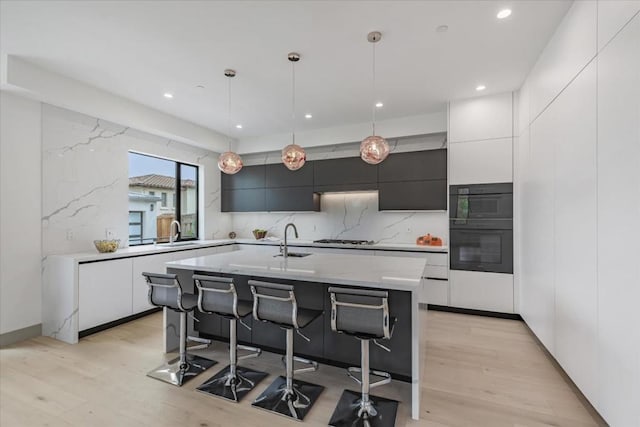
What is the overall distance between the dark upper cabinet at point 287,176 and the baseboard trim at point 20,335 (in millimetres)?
3681

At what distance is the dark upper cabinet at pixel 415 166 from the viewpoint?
14.1 ft

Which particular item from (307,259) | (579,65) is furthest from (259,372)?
(579,65)

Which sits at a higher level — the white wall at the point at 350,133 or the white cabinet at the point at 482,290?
the white wall at the point at 350,133

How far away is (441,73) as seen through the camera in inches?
126

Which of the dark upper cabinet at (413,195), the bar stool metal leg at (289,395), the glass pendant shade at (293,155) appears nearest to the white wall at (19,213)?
the glass pendant shade at (293,155)

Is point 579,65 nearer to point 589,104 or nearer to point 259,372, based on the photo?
point 589,104

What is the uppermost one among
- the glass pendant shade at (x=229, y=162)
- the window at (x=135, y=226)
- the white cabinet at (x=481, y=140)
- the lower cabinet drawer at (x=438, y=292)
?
the white cabinet at (x=481, y=140)

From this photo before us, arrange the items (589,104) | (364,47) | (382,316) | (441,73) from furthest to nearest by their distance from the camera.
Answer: (441,73)
(364,47)
(589,104)
(382,316)

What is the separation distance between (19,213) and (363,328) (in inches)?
149

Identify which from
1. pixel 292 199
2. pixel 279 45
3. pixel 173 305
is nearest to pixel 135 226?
pixel 292 199

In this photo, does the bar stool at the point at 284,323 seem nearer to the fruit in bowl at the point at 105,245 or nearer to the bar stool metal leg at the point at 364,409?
the bar stool metal leg at the point at 364,409

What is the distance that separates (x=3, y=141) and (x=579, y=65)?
206 inches

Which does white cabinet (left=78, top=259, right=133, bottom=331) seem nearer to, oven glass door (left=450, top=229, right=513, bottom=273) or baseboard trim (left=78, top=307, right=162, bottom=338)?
baseboard trim (left=78, top=307, right=162, bottom=338)

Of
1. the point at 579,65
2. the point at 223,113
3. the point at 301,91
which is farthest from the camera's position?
the point at 223,113
